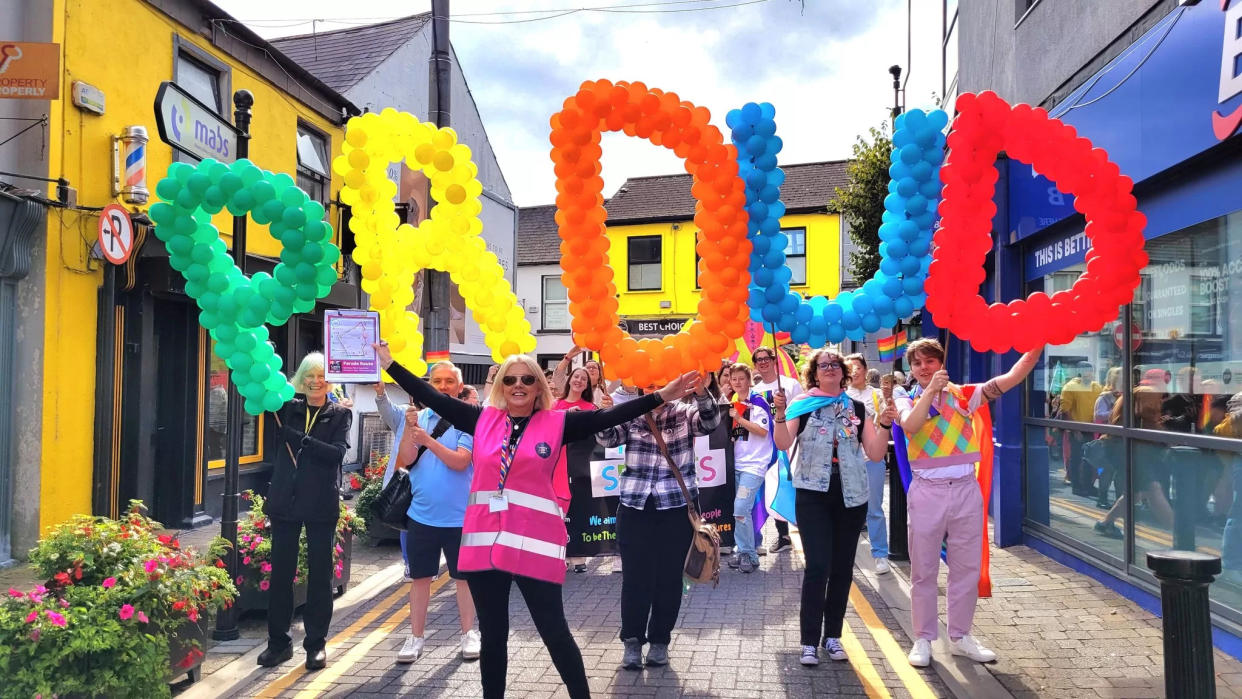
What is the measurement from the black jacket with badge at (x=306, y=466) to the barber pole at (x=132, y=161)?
5.17 metres

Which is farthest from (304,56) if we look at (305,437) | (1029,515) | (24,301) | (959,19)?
(1029,515)

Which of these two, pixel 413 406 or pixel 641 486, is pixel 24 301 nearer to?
pixel 413 406

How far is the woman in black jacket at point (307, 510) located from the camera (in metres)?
4.98

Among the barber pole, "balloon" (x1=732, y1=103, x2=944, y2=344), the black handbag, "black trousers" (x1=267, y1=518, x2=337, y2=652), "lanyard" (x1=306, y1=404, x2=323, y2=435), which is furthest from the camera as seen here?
the barber pole

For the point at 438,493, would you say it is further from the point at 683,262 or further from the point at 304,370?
the point at 683,262

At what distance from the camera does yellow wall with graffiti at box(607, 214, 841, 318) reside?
86.5ft

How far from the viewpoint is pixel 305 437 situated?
502 centimetres

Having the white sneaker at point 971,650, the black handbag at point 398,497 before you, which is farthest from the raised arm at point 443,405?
the white sneaker at point 971,650

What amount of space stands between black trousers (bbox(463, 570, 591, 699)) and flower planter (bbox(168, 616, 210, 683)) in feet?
5.69

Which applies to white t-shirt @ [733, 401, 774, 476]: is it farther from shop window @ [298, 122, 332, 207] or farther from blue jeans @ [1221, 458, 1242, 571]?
shop window @ [298, 122, 332, 207]

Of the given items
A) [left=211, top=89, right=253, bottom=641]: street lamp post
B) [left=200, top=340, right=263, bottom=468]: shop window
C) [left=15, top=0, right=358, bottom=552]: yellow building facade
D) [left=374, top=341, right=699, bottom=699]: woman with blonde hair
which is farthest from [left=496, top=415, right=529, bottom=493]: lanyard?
[left=200, top=340, right=263, bottom=468]: shop window

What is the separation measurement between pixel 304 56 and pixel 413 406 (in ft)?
46.6

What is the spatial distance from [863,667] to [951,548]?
2.90 feet

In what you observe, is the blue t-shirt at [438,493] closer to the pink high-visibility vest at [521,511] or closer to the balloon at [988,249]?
the pink high-visibility vest at [521,511]
